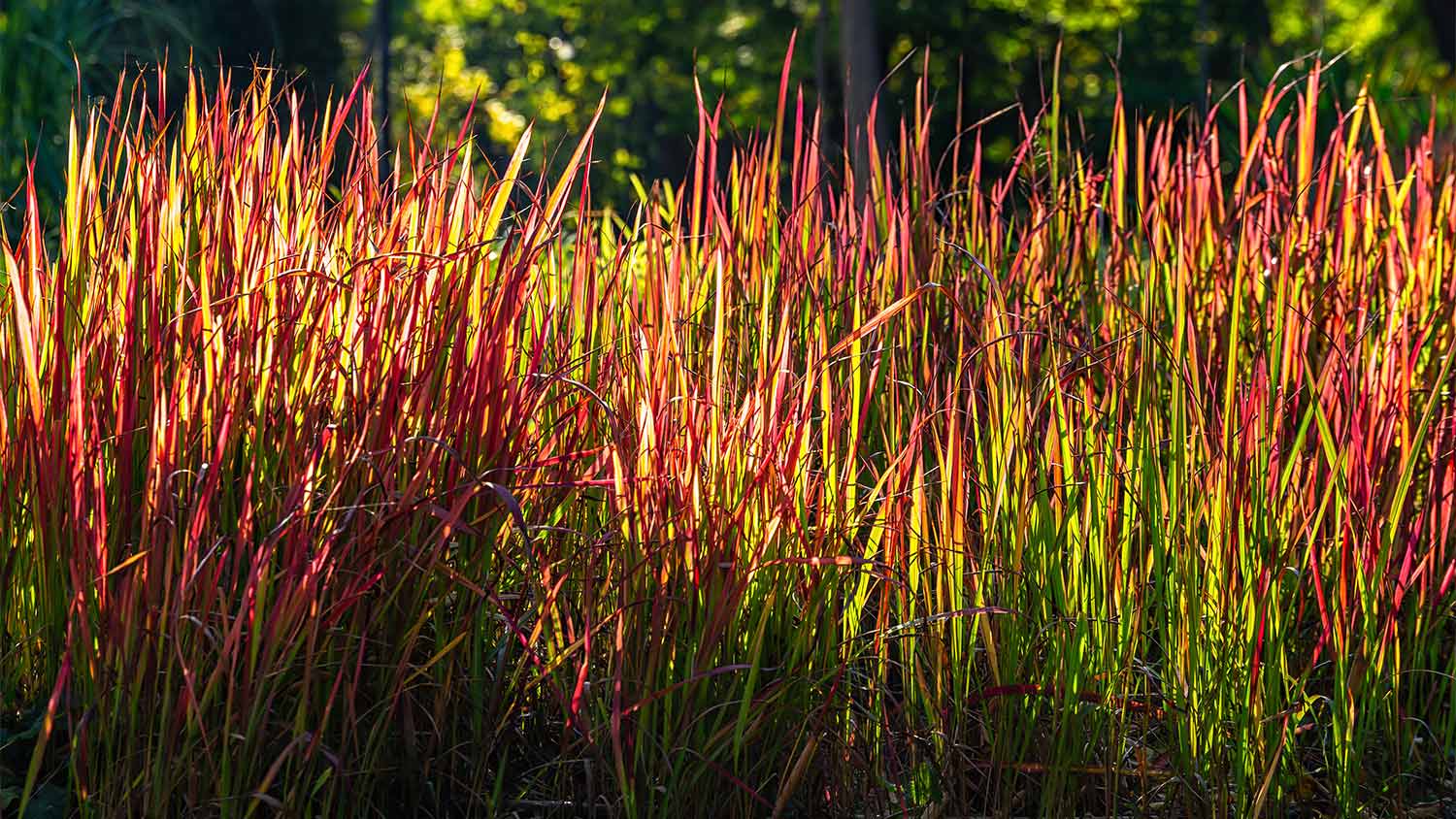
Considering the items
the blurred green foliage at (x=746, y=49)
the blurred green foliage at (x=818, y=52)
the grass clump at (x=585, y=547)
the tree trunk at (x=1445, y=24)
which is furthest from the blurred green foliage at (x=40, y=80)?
the tree trunk at (x=1445, y=24)

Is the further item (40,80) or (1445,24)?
(1445,24)

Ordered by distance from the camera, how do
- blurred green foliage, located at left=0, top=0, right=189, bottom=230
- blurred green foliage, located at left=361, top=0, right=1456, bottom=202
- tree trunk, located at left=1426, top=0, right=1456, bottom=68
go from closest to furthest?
blurred green foliage, located at left=0, top=0, right=189, bottom=230 → tree trunk, located at left=1426, top=0, right=1456, bottom=68 → blurred green foliage, located at left=361, top=0, right=1456, bottom=202

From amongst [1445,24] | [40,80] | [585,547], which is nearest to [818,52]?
[1445,24]

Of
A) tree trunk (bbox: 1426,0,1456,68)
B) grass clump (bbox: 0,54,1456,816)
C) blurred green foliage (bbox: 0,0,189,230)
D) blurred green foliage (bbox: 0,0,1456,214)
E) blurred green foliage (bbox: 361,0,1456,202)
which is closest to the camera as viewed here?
grass clump (bbox: 0,54,1456,816)

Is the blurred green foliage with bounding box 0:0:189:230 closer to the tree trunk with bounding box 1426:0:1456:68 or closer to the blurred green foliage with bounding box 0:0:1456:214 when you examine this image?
the blurred green foliage with bounding box 0:0:1456:214

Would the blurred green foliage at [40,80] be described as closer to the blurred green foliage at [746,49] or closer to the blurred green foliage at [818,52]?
the blurred green foliage at [746,49]

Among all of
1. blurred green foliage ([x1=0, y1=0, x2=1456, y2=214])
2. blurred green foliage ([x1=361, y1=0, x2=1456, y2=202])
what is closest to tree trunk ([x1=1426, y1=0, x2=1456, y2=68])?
blurred green foliage ([x1=0, y1=0, x2=1456, y2=214])

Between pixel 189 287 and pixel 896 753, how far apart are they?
42.7 inches

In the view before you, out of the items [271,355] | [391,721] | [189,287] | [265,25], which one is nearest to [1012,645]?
[391,721]

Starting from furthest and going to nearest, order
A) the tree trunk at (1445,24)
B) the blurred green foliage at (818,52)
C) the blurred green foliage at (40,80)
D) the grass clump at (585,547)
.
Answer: the blurred green foliage at (818,52) < the tree trunk at (1445,24) < the blurred green foliage at (40,80) < the grass clump at (585,547)

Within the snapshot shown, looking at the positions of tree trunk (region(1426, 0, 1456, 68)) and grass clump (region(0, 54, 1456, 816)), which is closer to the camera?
grass clump (region(0, 54, 1456, 816))

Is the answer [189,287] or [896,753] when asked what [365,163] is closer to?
[189,287]

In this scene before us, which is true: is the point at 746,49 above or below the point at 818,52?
above

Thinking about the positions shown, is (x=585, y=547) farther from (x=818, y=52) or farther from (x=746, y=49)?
(x=746, y=49)
